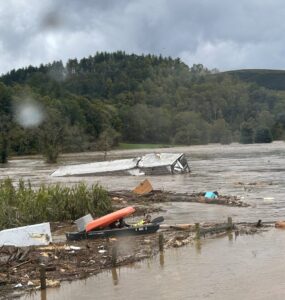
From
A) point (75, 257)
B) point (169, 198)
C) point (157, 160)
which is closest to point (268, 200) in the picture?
point (169, 198)

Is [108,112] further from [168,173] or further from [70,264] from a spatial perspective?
[70,264]

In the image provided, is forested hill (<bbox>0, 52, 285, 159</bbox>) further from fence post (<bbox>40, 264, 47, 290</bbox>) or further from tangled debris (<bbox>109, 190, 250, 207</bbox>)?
fence post (<bbox>40, 264, 47, 290</bbox>)

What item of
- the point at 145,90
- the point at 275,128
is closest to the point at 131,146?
the point at 275,128

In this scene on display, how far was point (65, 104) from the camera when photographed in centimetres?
12694

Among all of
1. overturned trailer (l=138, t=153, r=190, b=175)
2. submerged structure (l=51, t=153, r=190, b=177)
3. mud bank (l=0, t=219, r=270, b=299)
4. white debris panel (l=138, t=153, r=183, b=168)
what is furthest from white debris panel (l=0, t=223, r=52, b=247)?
white debris panel (l=138, t=153, r=183, b=168)

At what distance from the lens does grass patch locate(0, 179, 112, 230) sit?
1745cm

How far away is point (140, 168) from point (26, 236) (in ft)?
99.9

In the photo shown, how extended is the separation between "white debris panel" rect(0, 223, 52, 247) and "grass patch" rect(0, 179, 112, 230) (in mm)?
1970

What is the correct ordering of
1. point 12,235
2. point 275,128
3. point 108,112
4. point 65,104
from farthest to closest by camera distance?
point 275,128 < point 108,112 < point 65,104 < point 12,235

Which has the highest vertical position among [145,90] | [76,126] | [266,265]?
[145,90]

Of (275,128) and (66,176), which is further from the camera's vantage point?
(275,128)

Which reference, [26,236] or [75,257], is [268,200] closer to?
[26,236]

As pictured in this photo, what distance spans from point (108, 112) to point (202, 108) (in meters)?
43.7

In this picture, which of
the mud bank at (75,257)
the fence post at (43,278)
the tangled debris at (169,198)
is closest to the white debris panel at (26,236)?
the mud bank at (75,257)
